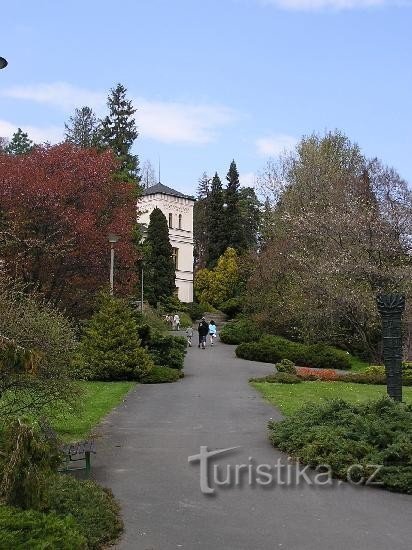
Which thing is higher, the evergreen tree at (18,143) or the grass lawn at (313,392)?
the evergreen tree at (18,143)

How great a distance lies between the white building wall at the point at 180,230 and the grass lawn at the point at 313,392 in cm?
4178

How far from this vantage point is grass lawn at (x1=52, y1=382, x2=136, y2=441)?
12.5m

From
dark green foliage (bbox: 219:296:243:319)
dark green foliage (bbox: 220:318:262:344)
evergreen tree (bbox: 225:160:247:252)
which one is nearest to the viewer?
dark green foliage (bbox: 220:318:262:344)

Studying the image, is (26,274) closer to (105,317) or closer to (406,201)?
(105,317)

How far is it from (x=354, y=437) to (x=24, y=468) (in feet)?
20.1

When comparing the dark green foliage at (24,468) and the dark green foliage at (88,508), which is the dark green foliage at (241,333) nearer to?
the dark green foliage at (88,508)

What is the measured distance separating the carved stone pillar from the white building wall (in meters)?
Result: 51.5

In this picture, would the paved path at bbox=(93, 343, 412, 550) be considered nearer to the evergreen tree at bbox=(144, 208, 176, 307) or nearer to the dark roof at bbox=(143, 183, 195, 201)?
the evergreen tree at bbox=(144, 208, 176, 307)

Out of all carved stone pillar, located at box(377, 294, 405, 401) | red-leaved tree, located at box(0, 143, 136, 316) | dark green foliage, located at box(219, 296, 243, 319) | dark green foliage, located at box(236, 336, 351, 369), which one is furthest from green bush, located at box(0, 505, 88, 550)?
dark green foliage, located at box(219, 296, 243, 319)

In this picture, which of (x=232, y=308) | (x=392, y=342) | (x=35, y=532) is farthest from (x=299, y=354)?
(x=35, y=532)

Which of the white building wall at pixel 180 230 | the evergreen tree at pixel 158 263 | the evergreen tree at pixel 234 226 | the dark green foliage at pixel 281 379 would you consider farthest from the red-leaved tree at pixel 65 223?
the evergreen tree at pixel 234 226

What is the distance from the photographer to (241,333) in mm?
40094

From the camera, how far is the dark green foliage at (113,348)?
22516mm

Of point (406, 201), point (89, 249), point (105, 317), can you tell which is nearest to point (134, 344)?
point (105, 317)
